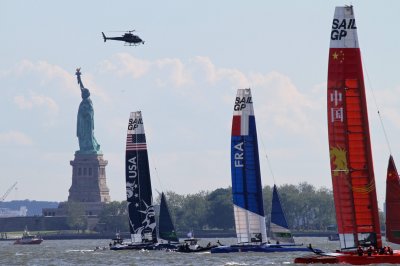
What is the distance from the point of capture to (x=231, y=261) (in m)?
83.9

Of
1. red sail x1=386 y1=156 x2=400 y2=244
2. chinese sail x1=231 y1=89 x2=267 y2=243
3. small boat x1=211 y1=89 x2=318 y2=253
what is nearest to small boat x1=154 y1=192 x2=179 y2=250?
small boat x1=211 y1=89 x2=318 y2=253

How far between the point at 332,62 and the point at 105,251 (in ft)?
188

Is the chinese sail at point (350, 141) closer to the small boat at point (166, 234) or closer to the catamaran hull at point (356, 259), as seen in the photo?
the catamaran hull at point (356, 259)

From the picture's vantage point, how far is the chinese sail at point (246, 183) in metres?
92.8

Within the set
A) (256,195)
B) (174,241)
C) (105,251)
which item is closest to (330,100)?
(256,195)

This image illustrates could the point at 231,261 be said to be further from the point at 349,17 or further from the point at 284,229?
the point at 349,17

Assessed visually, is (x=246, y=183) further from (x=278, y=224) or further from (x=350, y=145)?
(x=350, y=145)

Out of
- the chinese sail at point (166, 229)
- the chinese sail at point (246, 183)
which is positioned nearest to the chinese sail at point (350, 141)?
the chinese sail at point (246, 183)

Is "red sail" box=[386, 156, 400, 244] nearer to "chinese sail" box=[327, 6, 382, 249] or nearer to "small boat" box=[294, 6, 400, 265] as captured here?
"chinese sail" box=[327, 6, 382, 249]

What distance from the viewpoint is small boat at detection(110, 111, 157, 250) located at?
110 meters

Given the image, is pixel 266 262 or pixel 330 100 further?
pixel 266 262

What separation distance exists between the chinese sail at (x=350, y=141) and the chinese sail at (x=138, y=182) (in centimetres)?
4674

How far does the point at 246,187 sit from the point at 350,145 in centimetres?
2913

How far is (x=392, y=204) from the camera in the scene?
223ft
